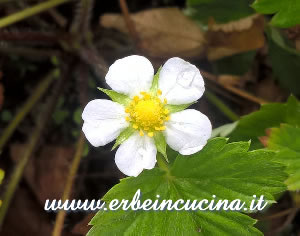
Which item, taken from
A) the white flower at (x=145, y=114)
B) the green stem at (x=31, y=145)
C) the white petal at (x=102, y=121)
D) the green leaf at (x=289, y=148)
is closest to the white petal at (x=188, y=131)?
the white flower at (x=145, y=114)

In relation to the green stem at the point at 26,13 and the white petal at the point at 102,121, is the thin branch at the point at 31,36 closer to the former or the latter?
the green stem at the point at 26,13

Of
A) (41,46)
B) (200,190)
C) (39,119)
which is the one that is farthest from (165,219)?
(41,46)

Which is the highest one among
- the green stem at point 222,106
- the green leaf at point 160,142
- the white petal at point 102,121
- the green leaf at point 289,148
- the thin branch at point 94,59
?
the white petal at point 102,121

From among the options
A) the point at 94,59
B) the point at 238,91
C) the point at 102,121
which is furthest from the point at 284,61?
the point at 102,121

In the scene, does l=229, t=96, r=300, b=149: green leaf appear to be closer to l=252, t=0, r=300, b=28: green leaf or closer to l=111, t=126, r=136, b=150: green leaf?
l=252, t=0, r=300, b=28: green leaf

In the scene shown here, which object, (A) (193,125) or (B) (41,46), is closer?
(A) (193,125)

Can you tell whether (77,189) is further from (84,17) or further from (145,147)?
(145,147)

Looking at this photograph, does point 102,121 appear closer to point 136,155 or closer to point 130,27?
point 136,155
